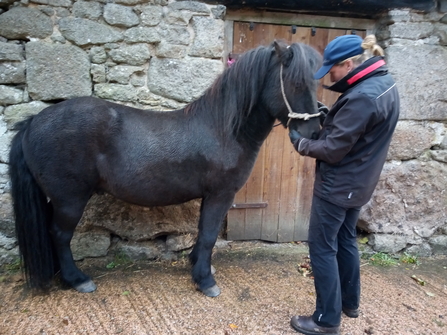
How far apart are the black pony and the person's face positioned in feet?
0.94

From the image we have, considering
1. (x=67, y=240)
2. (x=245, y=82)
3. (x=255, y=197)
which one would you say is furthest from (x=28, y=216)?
(x=255, y=197)

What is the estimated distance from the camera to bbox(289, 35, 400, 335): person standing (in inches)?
73.7

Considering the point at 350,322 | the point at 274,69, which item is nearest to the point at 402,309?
the point at 350,322

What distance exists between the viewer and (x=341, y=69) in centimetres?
202

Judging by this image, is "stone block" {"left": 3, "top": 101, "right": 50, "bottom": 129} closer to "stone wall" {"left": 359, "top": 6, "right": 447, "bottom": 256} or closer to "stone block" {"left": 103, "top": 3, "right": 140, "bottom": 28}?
"stone block" {"left": 103, "top": 3, "right": 140, "bottom": 28}

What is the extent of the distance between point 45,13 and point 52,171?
135 cm

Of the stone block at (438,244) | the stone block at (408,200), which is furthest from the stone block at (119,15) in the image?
the stone block at (438,244)

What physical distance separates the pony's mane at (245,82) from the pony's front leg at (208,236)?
1.81ft

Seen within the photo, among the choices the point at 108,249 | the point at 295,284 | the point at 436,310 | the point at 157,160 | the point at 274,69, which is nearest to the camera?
the point at 274,69

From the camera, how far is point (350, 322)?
2.46 meters

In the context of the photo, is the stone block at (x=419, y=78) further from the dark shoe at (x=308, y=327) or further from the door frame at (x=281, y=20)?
the dark shoe at (x=308, y=327)

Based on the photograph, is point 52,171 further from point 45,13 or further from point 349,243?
point 349,243

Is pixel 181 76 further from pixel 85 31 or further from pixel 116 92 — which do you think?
pixel 85 31

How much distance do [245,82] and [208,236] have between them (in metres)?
1.23
